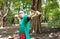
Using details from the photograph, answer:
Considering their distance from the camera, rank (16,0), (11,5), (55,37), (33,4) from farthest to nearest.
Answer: (11,5) → (16,0) → (33,4) → (55,37)

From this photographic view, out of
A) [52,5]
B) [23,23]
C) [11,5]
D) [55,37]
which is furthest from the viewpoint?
[11,5]

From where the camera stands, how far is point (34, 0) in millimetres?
11531

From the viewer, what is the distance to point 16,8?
88.0 feet

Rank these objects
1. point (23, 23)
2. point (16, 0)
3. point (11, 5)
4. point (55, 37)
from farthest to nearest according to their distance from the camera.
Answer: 1. point (11, 5)
2. point (16, 0)
3. point (55, 37)
4. point (23, 23)

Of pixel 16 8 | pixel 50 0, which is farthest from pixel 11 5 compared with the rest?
pixel 50 0

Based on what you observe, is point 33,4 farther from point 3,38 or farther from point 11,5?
point 11,5

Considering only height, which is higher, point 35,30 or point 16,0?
point 16,0

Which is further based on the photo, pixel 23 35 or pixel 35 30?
pixel 35 30

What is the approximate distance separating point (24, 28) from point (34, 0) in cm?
698

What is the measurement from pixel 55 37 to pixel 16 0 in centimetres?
1230

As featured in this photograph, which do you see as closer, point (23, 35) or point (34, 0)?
point (23, 35)

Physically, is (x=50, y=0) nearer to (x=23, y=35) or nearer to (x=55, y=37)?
(x=55, y=37)

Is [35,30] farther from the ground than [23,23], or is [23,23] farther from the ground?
[23,23]

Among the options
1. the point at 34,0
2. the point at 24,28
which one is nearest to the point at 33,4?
the point at 34,0
